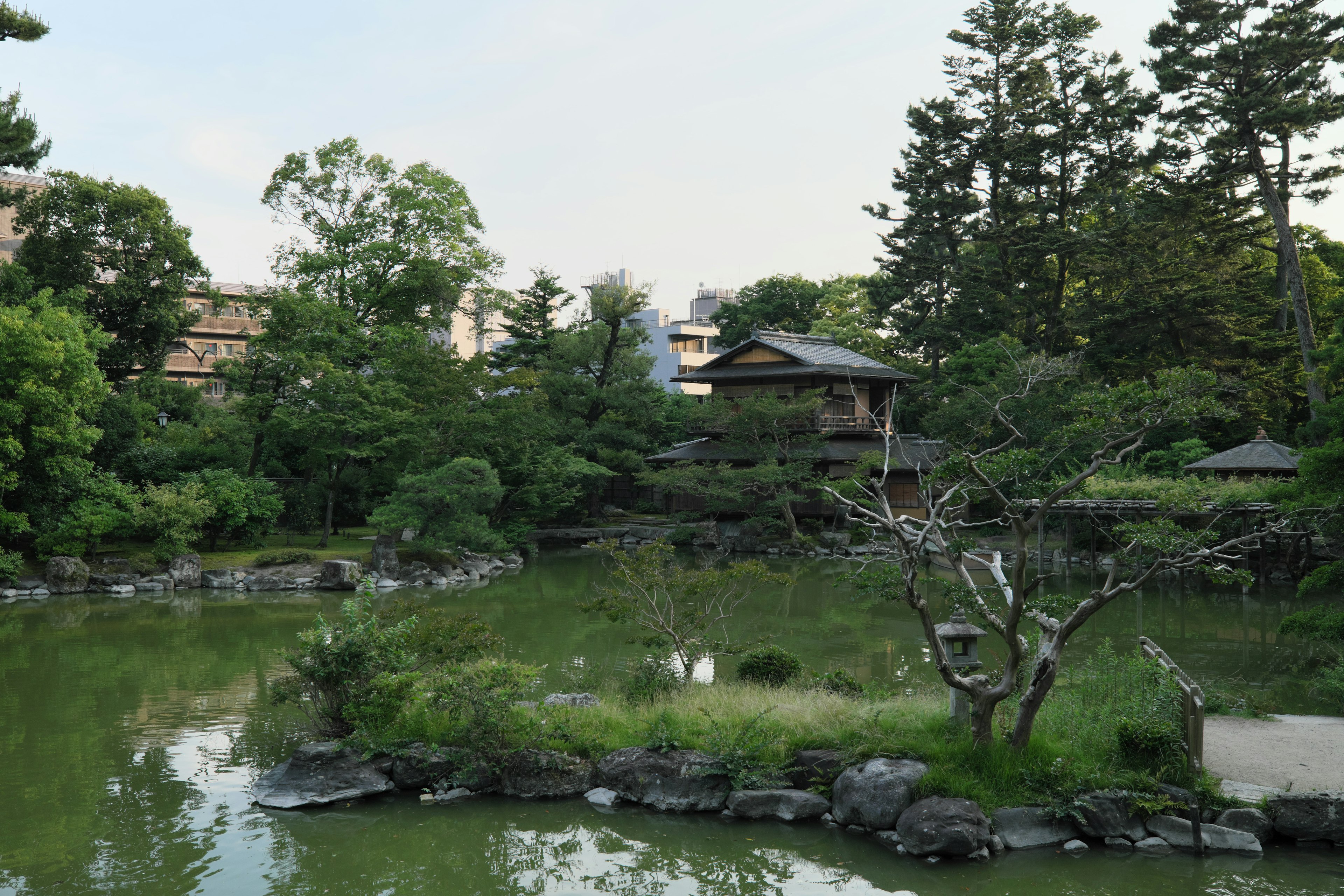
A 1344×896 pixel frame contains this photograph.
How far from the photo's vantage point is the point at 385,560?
2270 centimetres

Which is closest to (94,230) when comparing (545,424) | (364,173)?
(364,173)

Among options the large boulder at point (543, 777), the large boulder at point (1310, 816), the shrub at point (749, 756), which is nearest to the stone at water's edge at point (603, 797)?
the large boulder at point (543, 777)

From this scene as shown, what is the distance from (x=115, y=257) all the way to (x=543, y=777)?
73.2ft

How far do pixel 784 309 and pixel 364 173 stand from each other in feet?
77.8

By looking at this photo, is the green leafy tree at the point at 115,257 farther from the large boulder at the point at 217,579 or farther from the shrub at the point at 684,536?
the shrub at the point at 684,536

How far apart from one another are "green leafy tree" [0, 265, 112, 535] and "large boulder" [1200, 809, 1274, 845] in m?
21.5

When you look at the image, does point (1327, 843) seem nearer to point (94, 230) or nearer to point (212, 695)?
point (212, 695)

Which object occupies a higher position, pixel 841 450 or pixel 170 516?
pixel 841 450

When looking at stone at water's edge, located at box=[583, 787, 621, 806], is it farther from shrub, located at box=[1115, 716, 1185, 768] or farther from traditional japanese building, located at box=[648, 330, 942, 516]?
traditional japanese building, located at box=[648, 330, 942, 516]

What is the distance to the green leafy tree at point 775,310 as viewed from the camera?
46.2 meters

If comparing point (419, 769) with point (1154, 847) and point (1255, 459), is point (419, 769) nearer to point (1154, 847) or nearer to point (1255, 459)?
point (1154, 847)

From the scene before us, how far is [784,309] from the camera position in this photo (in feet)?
153

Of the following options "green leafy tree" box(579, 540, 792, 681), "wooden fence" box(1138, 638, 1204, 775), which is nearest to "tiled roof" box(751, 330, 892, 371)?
"green leafy tree" box(579, 540, 792, 681)

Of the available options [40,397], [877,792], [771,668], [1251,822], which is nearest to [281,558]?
[40,397]
